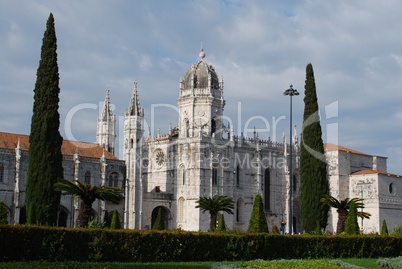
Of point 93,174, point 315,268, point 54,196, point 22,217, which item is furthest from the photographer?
point 93,174

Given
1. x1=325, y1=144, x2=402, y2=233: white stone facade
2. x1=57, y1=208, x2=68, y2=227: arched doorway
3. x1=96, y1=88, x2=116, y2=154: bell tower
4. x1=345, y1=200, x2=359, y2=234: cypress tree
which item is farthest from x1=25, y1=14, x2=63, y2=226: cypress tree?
x1=325, y1=144, x2=402, y2=233: white stone facade

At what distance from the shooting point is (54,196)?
33.0m

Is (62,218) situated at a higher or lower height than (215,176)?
lower

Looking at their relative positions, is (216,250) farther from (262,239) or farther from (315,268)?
(315,268)

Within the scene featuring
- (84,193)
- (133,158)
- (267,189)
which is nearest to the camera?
(84,193)

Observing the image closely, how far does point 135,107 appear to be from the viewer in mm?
59906

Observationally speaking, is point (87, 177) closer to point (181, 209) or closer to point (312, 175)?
point (181, 209)

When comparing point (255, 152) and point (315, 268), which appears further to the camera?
point (255, 152)

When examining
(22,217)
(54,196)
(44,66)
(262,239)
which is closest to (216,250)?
(262,239)

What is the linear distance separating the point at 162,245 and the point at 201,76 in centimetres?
4324

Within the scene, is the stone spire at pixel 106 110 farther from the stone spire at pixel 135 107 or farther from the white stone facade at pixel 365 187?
the white stone facade at pixel 365 187

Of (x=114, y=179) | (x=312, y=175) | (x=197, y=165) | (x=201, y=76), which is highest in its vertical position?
(x=201, y=76)

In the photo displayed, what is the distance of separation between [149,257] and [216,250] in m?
3.07

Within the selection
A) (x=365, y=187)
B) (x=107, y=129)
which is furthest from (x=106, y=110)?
(x=365, y=187)
